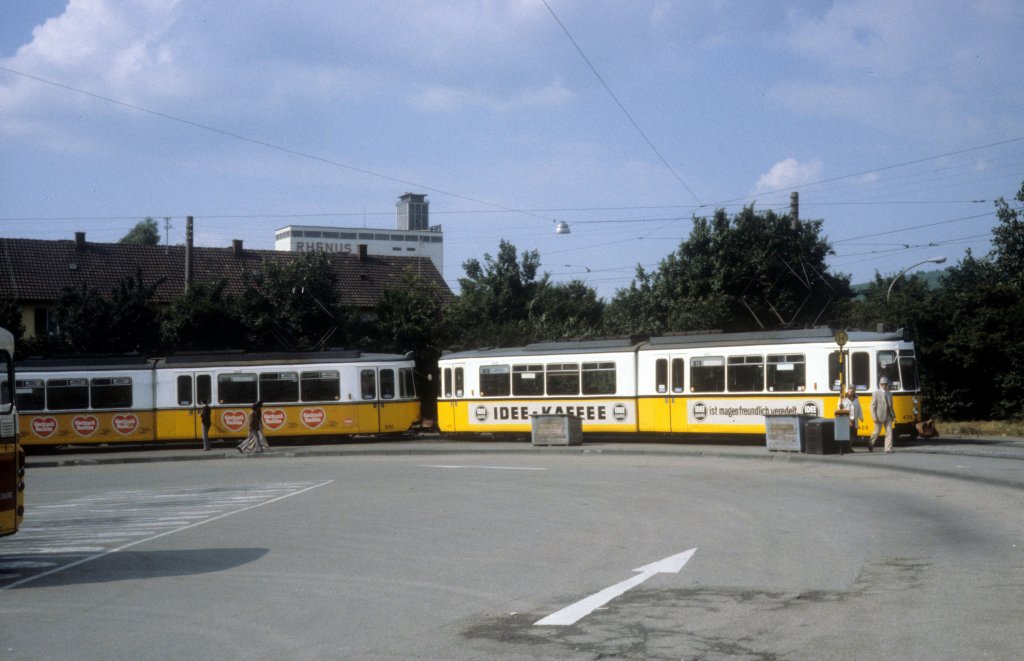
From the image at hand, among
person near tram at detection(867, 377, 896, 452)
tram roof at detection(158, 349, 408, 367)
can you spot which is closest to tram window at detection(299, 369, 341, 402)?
tram roof at detection(158, 349, 408, 367)

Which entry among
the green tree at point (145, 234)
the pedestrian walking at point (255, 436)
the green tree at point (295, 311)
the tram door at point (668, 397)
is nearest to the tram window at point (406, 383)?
the pedestrian walking at point (255, 436)

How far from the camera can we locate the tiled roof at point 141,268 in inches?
2469

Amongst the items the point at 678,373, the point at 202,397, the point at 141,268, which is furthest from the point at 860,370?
the point at 141,268

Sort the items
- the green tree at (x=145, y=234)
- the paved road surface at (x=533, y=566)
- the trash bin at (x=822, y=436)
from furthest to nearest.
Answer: the green tree at (x=145, y=234), the trash bin at (x=822, y=436), the paved road surface at (x=533, y=566)

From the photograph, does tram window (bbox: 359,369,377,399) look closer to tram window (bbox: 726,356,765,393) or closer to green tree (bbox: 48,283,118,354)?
tram window (bbox: 726,356,765,393)

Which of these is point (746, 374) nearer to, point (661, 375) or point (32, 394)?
point (661, 375)

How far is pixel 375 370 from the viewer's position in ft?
124

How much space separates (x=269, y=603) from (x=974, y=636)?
5600mm

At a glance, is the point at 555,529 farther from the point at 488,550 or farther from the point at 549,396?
the point at 549,396

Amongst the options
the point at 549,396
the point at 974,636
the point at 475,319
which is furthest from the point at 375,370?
the point at 974,636

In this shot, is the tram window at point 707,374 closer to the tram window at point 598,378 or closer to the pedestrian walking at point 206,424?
the tram window at point 598,378

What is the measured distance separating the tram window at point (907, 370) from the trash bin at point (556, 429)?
8.96 metres

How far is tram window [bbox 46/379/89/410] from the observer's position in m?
37.4

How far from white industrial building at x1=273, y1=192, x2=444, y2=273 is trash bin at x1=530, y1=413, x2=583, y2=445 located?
115 m
